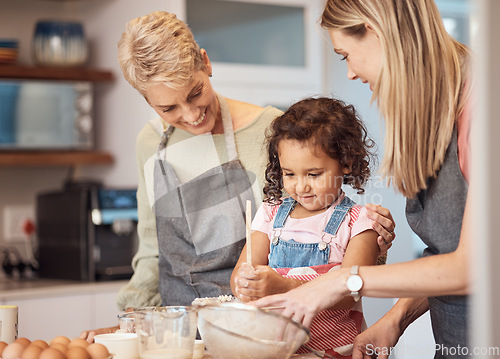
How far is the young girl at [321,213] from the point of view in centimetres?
130

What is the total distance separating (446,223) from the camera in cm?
111

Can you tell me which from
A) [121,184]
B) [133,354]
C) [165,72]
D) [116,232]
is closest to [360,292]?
[133,354]

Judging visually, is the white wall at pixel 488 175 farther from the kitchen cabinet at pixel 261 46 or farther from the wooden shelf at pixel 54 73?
the wooden shelf at pixel 54 73

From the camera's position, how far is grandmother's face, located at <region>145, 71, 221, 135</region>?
1482mm

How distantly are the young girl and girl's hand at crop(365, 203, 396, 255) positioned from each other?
0.01m

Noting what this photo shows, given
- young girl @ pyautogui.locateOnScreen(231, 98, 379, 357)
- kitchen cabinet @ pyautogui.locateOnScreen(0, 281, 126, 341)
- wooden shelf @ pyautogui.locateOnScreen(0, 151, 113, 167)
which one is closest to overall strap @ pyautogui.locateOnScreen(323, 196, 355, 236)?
young girl @ pyautogui.locateOnScreen(231, 98, 379, 357)

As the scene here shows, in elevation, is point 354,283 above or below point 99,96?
below

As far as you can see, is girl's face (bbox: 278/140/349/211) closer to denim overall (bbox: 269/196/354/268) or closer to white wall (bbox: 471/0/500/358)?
denim overall (bbox: 269/196/354/268)

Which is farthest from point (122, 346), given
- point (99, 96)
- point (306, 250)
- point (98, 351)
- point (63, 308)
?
point (99, 96)

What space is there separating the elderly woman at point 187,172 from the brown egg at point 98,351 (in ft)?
1.91

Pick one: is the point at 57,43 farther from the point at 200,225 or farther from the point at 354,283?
the point at 354,283

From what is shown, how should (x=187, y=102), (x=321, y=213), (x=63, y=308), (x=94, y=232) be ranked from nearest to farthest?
(x=321, y=213), (x=187, y=102), (x=63, y=308), (x=94, y=232)

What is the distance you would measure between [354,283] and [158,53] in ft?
2.33

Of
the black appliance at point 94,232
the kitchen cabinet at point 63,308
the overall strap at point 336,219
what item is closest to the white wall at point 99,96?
the black appliance at point 94,232
